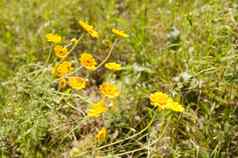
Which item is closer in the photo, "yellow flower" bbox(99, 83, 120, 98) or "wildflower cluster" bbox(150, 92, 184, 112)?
"wildflower cluster" bbox(150, 92, 184, 112)

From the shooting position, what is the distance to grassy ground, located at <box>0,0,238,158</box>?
1.88 meters

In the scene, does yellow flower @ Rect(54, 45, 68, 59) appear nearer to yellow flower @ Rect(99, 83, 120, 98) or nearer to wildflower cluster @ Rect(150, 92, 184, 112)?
yellow flower @ Rect(99, 83, 120, 98)

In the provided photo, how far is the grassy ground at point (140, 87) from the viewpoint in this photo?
6.17 ft

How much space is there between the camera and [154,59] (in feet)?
7.77

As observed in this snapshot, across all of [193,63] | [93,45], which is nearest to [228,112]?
[193,63]

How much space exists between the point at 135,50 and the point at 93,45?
289 millimetres

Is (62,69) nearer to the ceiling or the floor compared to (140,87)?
nearer to the ceiling

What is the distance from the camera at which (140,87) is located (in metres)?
2.20

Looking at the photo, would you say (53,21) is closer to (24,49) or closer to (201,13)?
(24,49)

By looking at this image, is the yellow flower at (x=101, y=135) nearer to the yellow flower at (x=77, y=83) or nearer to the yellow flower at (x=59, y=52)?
the yellow flower at (x=77, y=83)

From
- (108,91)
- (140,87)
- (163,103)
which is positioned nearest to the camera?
(163,103)

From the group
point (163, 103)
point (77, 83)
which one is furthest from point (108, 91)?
point (163, 103)

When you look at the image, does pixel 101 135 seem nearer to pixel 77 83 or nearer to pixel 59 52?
pixel 77 83

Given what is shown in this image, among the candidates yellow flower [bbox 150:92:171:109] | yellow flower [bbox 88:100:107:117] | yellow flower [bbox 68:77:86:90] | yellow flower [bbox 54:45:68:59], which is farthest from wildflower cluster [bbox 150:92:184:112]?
yellow flower [bbox 54:45:68:59]
